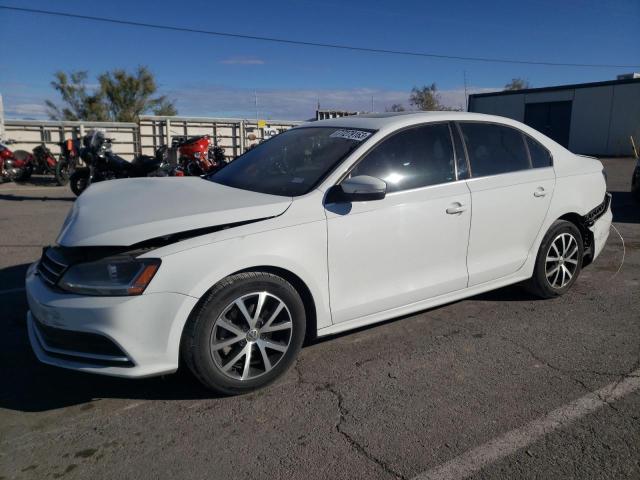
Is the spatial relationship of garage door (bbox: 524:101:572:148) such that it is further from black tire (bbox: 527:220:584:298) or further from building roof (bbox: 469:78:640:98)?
black tire (bbox: 527:220:584:298)

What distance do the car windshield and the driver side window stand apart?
0.54ft

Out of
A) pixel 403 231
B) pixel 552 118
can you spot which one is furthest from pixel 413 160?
pixel 552 118

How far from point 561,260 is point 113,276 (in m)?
3.80

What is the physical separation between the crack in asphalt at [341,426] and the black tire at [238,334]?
21cm

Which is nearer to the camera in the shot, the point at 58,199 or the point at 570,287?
the point at 570,287

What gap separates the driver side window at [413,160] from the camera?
12.0 feet

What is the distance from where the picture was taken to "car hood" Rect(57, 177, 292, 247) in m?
2.92

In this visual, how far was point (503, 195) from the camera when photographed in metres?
4.17

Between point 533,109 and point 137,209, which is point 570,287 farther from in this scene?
point 533,109

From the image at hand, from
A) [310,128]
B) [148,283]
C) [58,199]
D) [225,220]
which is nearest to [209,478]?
[148,283]

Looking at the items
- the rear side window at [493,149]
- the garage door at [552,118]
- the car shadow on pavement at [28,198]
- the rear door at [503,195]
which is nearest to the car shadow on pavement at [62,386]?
the rear door at [503,195]

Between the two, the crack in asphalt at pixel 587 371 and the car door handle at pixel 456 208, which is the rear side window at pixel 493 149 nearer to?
the car door handle at pixel 456 208

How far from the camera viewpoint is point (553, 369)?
3469 millimetres

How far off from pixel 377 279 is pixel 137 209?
162 centimetres
